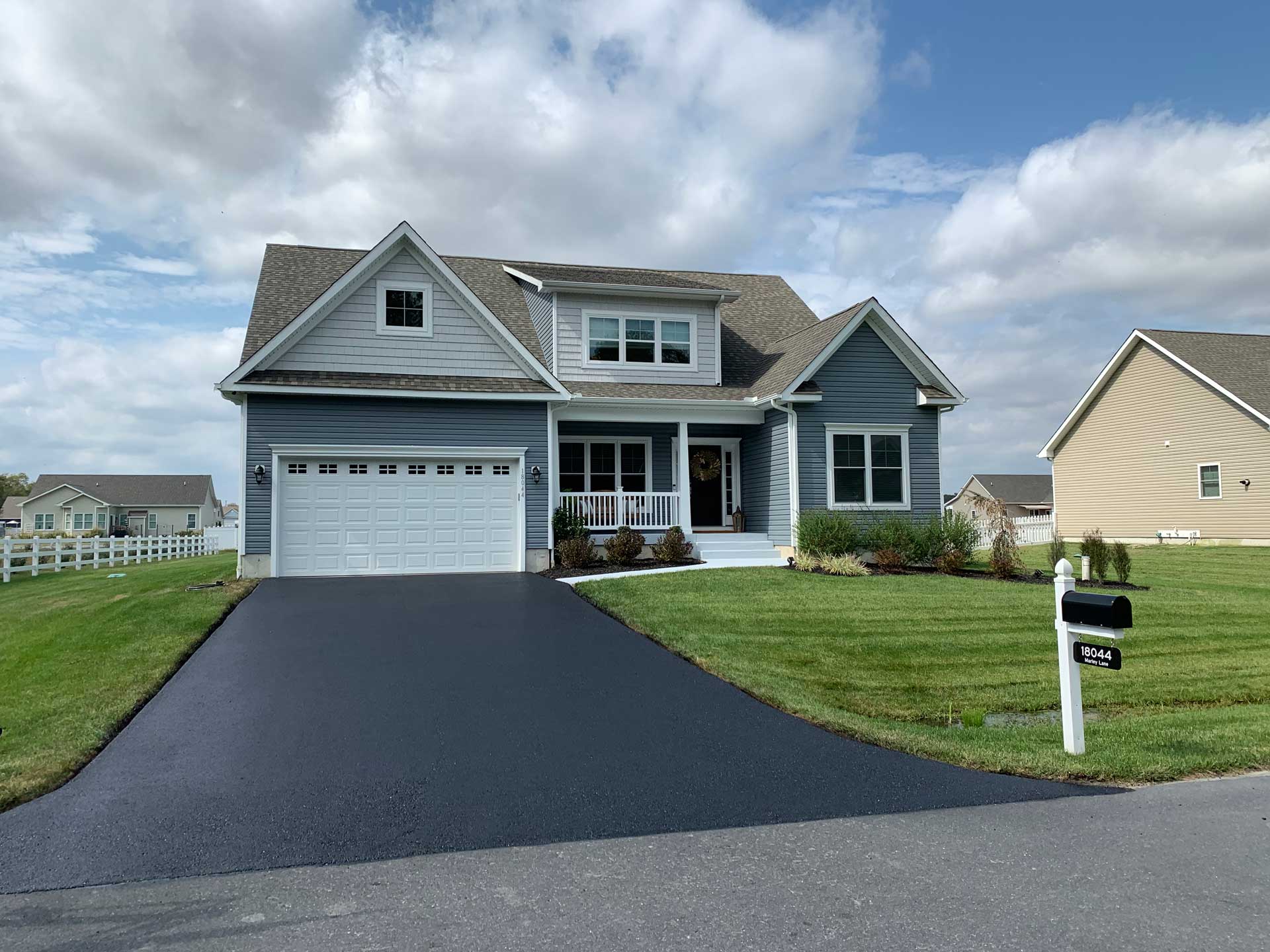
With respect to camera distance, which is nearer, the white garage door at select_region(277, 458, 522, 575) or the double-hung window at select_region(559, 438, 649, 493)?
the white garage door at select_region(277, 458, 522, 575)

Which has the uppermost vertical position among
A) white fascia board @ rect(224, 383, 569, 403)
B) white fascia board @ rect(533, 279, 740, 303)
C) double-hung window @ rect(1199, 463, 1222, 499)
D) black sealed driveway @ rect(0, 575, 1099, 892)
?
white fascia board @ rect(533, 279, 740, 303)

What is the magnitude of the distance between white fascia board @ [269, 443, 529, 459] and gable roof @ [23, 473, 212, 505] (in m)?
58.0

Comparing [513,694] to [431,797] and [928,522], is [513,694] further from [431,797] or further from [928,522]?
[928,522]

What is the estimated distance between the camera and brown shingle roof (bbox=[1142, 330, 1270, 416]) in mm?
25500

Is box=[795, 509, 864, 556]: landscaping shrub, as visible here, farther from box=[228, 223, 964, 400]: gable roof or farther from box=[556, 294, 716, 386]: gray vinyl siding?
box=[556, 294, 716, 386]: gray vinyl siding

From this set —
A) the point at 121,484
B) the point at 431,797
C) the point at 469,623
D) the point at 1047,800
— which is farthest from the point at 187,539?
the point at 121,484

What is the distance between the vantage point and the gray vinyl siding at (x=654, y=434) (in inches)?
781

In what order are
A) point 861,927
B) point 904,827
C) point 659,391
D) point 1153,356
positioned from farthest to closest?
1. point 1153,356
2. point 659,391
3. point 904,827
4. point 861,927

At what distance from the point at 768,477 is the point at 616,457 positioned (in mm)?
3461

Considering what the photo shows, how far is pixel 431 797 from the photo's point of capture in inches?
206

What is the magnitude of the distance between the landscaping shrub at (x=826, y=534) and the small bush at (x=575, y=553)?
422 cm

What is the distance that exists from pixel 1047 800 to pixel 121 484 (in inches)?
2947

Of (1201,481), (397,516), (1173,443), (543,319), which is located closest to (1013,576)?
(543,319)

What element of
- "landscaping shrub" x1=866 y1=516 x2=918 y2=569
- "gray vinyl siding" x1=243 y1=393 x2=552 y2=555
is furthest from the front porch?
"landscaping shrub" x1=866 y1=516 x2=918 y2=569
